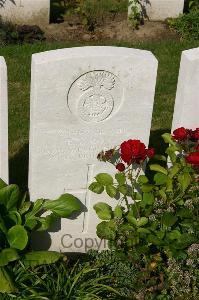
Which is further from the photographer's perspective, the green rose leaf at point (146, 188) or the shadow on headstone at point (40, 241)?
the shadow on headstone at point (40, 241)

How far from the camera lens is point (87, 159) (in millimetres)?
4566

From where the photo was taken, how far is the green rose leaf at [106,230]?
14.9ft

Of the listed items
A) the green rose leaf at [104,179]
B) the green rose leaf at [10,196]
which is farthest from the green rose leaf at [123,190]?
the green rose leaf at [10,196]

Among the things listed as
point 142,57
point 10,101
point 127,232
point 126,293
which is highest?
point 142,57

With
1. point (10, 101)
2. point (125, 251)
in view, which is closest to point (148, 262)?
point (125, 251)

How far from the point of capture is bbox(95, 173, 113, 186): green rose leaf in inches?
181

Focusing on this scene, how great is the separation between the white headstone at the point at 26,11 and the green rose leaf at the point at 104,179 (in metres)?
4.34

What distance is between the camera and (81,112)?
4.36 meters

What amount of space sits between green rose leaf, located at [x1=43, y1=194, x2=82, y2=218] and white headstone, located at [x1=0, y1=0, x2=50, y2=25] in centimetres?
441

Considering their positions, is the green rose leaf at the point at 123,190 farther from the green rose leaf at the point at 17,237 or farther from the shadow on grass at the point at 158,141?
the shadow on grass at the point at 158,141

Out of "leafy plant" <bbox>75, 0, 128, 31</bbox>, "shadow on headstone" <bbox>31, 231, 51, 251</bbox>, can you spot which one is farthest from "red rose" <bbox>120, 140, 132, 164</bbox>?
"leafy plant" <bbox>75, 0, 128, 31</bbox>

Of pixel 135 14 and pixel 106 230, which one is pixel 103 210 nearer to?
pixel 106 230

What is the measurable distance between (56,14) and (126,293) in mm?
5300

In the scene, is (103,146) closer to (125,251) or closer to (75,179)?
(75,179)
